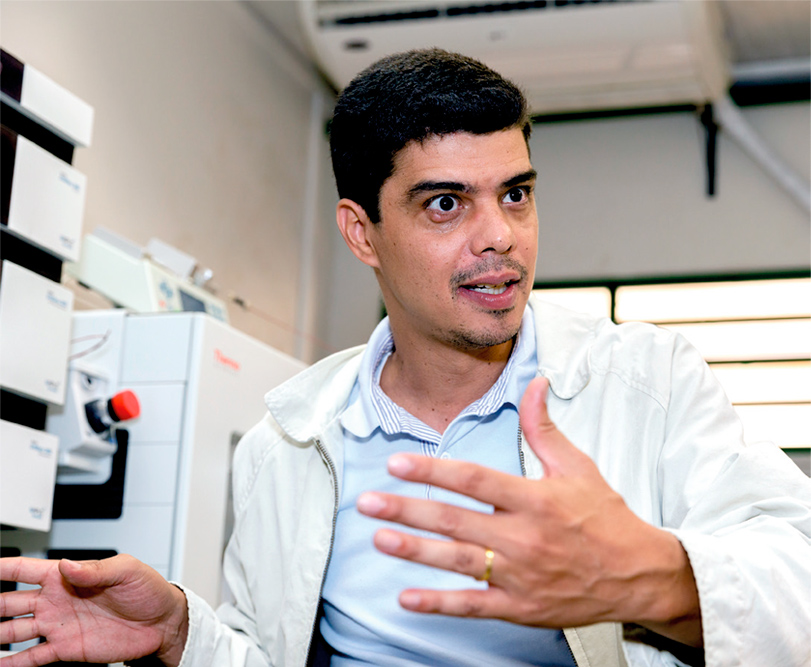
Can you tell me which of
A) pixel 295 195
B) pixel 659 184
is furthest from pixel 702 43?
pixel 295 195

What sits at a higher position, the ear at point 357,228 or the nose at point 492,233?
the ear at point 357,228

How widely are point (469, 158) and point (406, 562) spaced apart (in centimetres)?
54

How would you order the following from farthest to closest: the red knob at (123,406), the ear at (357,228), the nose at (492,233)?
the red knob at (123,406), the ear at (357,228), the nose at (492,233)

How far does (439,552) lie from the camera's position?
0.66 metres

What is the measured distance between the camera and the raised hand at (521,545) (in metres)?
0.66

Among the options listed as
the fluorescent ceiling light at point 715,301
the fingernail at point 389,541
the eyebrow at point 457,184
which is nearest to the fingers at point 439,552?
the fingernail at point 389,541

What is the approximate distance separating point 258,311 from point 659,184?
187cm

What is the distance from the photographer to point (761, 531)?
88 centimetres

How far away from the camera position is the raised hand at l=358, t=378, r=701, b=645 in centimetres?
66

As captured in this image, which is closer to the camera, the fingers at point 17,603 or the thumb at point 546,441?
the thumb at point 546,441

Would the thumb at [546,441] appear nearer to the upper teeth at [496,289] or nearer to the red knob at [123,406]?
the upper teeth at [496,289]

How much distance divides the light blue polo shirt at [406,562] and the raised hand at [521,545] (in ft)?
1.34

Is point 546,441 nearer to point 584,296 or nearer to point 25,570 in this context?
point 25,570

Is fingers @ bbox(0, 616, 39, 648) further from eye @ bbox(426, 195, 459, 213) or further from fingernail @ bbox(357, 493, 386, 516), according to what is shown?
eye @ bbox(426, 195, 459, 213)
